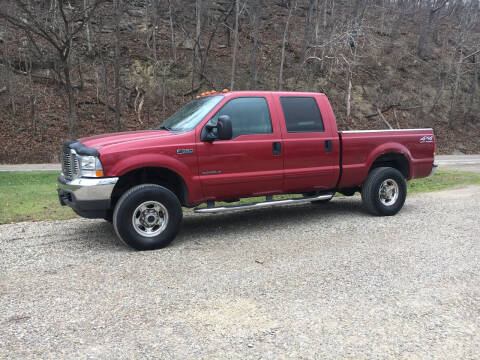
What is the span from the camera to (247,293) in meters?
4.11

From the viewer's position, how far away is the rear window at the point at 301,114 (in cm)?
675

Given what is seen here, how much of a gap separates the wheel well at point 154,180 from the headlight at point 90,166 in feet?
1.60

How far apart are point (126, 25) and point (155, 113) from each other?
28.7ft

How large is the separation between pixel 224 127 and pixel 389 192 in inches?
142

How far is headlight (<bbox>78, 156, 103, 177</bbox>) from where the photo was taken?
536 centimetres

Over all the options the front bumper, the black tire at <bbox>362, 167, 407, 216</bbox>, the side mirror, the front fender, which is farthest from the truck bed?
the front bumper

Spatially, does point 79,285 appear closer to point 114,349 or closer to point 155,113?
point 114,349

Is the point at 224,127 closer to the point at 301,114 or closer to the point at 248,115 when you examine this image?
the point at 248,115

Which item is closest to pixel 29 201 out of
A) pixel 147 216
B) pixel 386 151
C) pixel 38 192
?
pixel 38 192

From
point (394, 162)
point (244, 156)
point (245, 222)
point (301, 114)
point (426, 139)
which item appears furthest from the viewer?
point (394, 162)

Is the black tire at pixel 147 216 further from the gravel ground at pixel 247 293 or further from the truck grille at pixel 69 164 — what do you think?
the truck grille at pixel 69 164

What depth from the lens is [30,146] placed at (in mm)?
20609

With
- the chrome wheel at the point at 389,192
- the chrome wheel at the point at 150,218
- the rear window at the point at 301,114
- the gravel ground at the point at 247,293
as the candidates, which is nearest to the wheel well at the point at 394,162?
the chrome wheel at the point at 389,192

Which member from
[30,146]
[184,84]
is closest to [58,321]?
[30,146]
